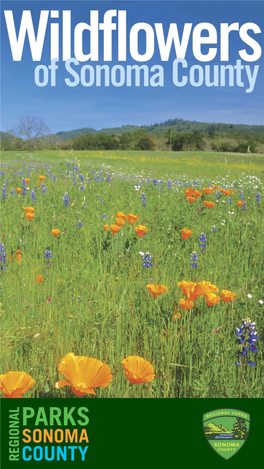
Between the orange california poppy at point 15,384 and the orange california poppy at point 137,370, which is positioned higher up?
the orange california poppy at point 137,370

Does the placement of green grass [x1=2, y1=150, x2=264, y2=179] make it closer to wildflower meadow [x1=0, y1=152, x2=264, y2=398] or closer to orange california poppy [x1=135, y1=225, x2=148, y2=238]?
wildflower meadow [x1=0, y1=152, x2=264, y2=398]

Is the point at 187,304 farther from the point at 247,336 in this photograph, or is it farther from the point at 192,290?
the point at 247,336

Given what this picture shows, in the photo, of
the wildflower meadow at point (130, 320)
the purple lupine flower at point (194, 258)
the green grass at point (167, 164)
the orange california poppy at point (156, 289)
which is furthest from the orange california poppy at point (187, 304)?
the green grass at point (167, 164)

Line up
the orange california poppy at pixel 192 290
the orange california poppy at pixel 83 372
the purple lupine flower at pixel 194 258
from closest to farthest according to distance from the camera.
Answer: the orange california poppy at pixel 83 372 < the orange california poppy at pixel 192 290 < the purple lupine flower at pixel 194 258

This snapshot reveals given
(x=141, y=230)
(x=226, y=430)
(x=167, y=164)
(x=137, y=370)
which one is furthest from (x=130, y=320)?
(x=167, y=164)

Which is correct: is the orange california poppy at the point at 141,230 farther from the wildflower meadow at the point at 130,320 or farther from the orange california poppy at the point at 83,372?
the orange california poppy at the point at 83,372

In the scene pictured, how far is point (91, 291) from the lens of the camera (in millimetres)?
2305

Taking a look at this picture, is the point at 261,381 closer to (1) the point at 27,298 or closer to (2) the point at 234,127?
(1) the point at 27,298

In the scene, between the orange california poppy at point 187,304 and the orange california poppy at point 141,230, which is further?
the orange california poppy at point 141,230

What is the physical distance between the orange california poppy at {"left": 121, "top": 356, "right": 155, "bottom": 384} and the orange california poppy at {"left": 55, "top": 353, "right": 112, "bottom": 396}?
77mm

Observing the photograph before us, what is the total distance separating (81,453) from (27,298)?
1314 mm

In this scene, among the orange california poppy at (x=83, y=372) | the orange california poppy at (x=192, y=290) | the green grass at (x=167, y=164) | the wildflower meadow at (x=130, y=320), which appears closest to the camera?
the orange california poppy at (x=83, y=372)

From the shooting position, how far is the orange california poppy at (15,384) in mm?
1146

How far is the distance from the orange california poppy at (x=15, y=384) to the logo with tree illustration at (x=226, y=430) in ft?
2.42
